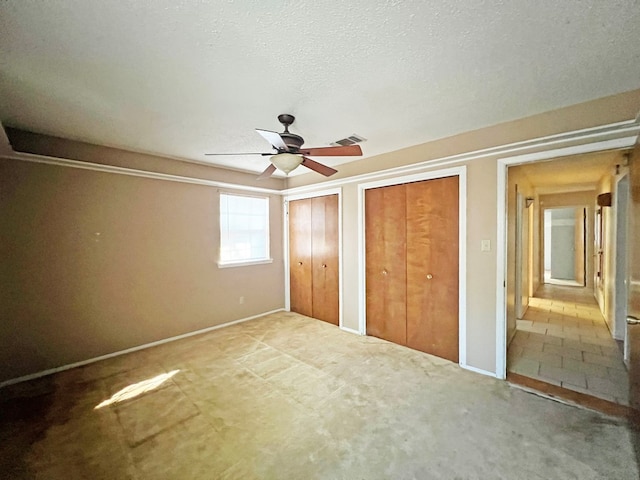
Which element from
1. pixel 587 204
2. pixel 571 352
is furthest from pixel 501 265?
pixel 587 204

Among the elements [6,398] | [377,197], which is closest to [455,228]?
[377,197]

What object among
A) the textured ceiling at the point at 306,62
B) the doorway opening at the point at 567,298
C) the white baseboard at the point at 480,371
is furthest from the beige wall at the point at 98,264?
the doorway opening at the point at 567,298

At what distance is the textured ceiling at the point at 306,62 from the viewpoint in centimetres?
129

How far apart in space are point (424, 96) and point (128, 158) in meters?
3.43

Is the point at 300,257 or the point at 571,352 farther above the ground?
the point at 300,257

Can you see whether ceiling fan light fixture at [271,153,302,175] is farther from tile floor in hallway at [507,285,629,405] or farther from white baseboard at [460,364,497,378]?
tile floor in hallway at [507,285,629,405]

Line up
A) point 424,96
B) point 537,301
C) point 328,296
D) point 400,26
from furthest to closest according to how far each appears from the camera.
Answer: point 537,301 → point 328,296 → point 424,96 → point 400,26

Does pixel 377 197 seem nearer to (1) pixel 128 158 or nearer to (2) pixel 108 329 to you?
(1) pixel 128 158

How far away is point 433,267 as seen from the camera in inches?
123

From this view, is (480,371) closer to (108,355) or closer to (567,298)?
(108,355)

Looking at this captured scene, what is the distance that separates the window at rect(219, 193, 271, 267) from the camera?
169 inches

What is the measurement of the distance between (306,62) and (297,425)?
2538 mm

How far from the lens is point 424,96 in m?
2.07

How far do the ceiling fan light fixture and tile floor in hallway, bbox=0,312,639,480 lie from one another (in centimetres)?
204
